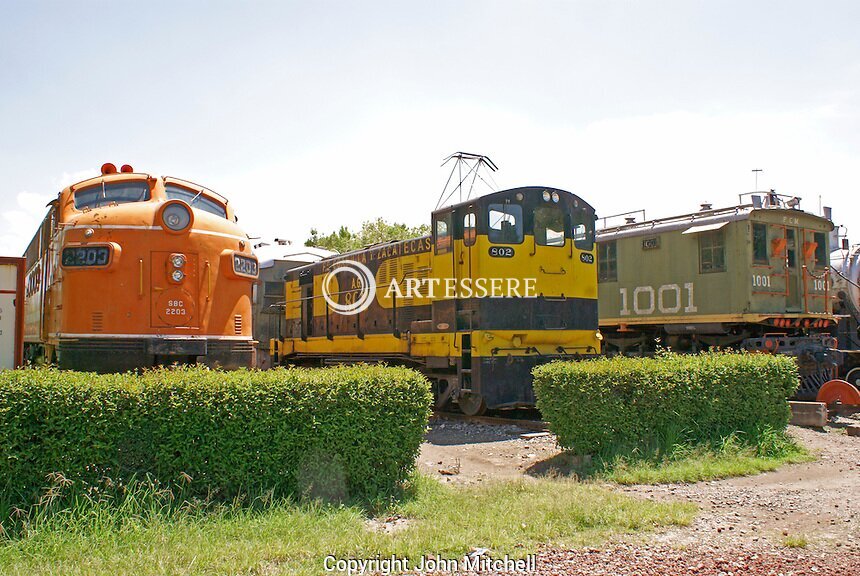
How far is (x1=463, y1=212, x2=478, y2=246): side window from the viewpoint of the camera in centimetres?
1126

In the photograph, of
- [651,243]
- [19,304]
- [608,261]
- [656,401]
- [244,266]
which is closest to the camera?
[19,304]

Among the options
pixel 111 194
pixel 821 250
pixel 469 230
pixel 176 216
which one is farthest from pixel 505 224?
pixel 821 250

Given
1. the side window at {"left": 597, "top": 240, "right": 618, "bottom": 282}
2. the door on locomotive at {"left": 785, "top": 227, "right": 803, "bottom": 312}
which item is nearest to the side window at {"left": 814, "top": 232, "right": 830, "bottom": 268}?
the door on locomotive at {"left": 785, "top": 227, "right": 803, "bottom": 312}

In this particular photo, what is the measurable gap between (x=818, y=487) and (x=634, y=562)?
10.7 feet

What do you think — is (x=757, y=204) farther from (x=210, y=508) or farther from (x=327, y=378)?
(x=210, y=508)

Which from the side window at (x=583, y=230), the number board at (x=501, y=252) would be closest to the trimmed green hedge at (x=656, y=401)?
the number board at (x=501, y=252)

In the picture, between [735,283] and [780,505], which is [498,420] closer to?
[780,505]

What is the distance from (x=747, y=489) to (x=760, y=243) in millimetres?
8552

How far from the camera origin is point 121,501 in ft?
18.4

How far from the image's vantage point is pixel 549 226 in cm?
1188

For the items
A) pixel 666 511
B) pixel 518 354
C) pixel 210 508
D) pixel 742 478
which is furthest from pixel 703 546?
pixel 518 354

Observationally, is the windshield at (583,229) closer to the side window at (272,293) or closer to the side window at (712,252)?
the side window at (712,252)

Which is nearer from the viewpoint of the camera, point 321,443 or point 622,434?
point 321,443

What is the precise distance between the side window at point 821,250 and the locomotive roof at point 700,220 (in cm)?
37
